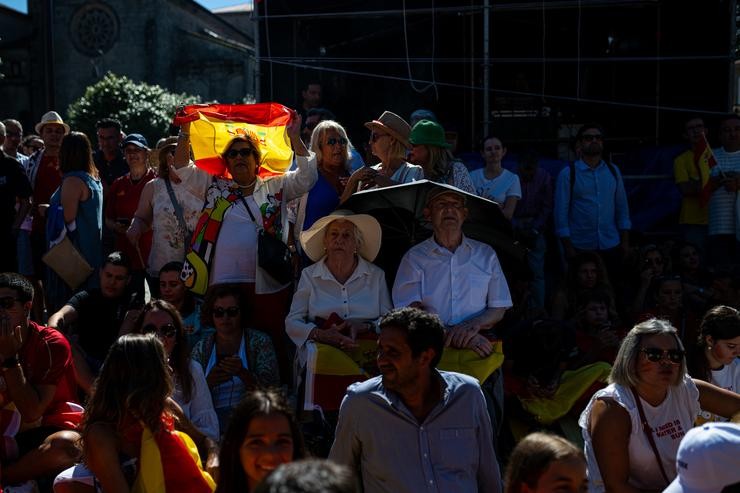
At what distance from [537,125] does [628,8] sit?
1.55 meters

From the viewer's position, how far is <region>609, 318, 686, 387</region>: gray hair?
4.65 m

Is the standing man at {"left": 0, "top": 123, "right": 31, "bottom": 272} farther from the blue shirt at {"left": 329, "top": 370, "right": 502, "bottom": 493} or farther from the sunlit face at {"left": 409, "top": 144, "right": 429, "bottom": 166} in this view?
the blue shirt at {"left": 329, "top": 370, "right": 502, "bottom": 493}

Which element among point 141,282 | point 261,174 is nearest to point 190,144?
point 261,174

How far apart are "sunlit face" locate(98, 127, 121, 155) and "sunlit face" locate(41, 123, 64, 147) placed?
34cm

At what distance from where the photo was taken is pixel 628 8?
427 inches

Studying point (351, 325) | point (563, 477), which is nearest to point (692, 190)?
point (351, 325)

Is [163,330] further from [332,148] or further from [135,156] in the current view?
[135,156]

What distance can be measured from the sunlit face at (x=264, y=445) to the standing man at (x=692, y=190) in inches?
241

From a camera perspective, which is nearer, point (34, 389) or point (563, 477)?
point (563, 477)

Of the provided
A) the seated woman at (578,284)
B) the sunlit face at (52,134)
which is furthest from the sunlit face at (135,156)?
the seated woman at (578,284)

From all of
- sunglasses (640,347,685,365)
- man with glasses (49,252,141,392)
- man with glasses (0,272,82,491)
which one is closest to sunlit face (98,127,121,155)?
man with glasses (49,252,141,392)

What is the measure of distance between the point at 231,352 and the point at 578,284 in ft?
9.53

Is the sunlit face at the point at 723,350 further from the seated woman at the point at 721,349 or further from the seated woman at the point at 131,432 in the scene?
the seated woman at the point at 131,432

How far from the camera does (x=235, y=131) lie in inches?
261
